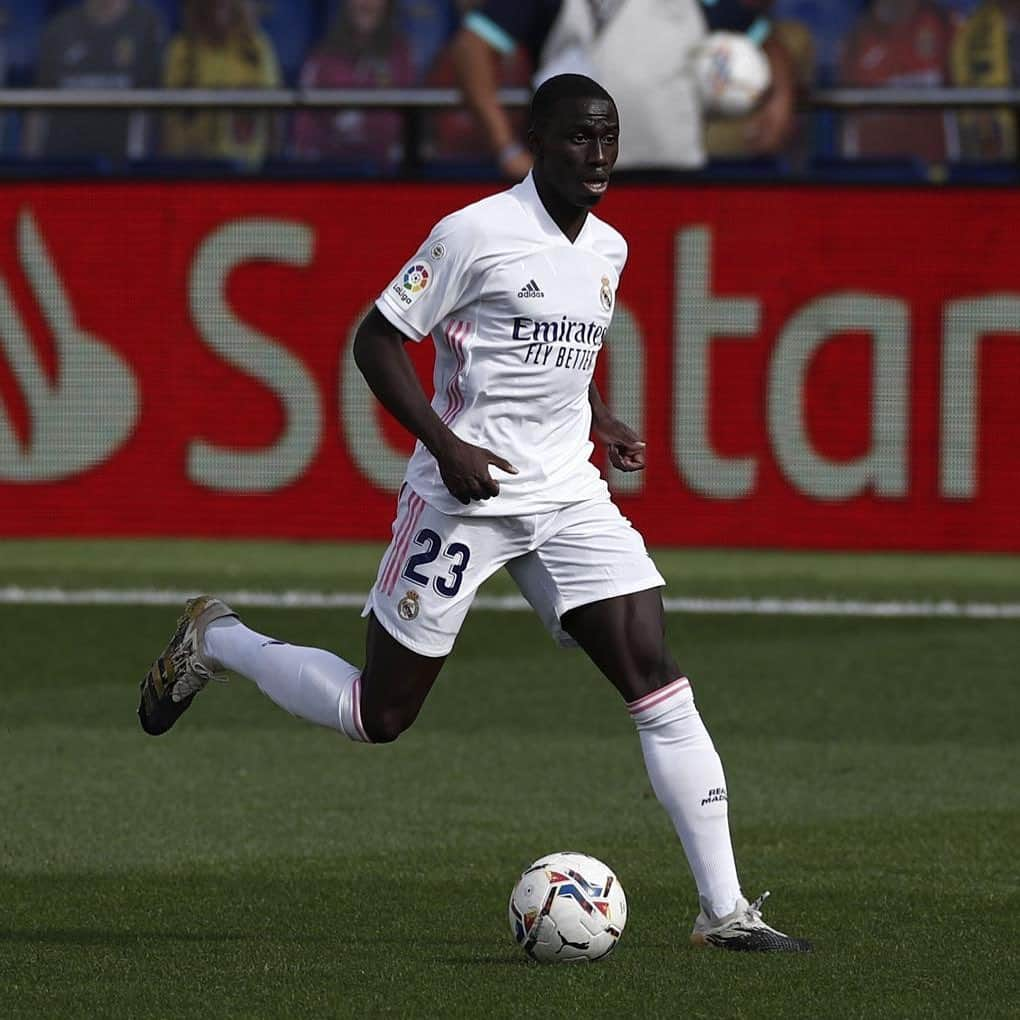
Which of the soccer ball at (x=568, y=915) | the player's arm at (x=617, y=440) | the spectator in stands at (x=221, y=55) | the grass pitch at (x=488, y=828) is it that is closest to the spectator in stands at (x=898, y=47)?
the spectator in stands at (x=221, y=55)

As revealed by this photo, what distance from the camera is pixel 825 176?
1410cm

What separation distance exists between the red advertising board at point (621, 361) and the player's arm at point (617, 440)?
715 centimetres

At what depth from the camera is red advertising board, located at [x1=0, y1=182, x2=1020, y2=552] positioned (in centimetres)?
1398

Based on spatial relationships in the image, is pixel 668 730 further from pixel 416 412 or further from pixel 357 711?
pixel 416 412

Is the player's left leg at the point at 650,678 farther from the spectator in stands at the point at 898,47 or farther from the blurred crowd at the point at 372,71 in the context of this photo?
the spectator in stands at the point at 898,47

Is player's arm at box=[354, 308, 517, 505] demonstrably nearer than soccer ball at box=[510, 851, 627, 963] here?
No

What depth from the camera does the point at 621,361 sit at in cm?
1405

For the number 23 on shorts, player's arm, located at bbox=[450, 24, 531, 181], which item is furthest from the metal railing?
the number 23 on shorts

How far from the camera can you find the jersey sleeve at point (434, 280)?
19.7 feet

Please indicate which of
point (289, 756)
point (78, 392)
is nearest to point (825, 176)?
point (78, 392)

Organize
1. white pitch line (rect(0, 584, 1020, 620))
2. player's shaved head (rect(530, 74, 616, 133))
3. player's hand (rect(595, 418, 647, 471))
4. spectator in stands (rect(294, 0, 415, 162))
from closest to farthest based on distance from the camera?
player's shaved head (rect(530, 74, 616, 133)) → player's hand (rect(595, 418, 647, 471)) → white pitch line (rect(0, 584, 1020, 620)) → spectator in stands (rect(294, 0, 415, 162))

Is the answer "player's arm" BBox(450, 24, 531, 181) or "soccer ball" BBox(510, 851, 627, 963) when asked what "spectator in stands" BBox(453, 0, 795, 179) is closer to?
"player's arm" BBox(450, 24, 531, 181)

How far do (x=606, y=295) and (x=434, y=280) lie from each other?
0.47 metres

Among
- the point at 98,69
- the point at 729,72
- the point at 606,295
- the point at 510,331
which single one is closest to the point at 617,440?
the point at 606,295
